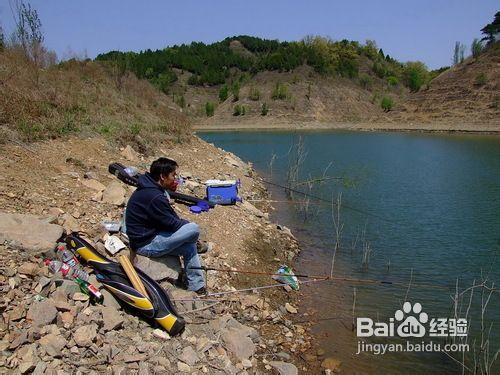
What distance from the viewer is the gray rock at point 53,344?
149 inches

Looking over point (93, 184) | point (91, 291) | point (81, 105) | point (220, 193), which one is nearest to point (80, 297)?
point (91, 291)

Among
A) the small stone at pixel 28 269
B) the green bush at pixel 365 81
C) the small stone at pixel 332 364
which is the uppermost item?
the green bush at pixel 365 81

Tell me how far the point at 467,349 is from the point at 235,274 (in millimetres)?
3468

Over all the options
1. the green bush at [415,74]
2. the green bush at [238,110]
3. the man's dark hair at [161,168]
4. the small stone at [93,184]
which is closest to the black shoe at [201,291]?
the man's dark hair at [161,168]

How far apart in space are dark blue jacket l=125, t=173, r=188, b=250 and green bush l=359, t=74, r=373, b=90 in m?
92.5

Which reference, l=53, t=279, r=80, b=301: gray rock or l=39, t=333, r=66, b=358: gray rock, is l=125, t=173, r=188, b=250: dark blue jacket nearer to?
l=53, t=279, r=80, b=301: gray rock

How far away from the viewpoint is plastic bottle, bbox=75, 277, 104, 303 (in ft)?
15.3

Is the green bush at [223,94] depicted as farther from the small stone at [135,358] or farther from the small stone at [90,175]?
the small stone at [135,358]

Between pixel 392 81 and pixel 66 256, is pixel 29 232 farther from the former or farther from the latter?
pixel 392 81

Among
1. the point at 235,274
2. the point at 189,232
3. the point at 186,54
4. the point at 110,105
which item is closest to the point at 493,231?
the point at 235,274

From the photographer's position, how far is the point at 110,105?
14.8 m

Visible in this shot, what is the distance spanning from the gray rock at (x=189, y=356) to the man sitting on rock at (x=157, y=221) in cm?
132

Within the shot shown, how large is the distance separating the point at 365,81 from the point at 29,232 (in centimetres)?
9411

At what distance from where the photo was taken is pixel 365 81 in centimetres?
9225
